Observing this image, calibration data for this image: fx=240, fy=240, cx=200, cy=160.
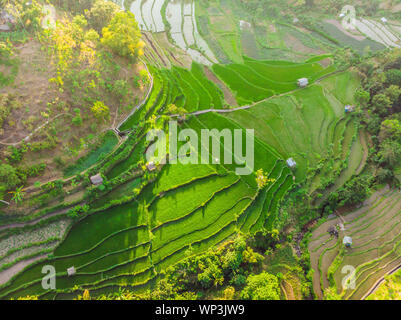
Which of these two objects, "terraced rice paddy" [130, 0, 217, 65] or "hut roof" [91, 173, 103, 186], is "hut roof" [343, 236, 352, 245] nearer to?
"hut roof" [91, 173, 103, 186]

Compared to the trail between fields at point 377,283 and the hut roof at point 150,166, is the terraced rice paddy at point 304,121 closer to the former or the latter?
the trail between fields at point 377,283

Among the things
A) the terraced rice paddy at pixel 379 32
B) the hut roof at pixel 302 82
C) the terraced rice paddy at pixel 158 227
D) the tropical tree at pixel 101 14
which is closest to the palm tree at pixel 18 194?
the terraced rice paddy at pixel 158 227

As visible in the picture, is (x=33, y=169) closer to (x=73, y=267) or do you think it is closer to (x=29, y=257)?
(x=29, y=257)

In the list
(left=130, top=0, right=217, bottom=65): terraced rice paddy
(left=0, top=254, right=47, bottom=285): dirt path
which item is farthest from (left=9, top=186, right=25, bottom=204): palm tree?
(left=130, top=0, right=217, bottom=65): terraced rice paddy

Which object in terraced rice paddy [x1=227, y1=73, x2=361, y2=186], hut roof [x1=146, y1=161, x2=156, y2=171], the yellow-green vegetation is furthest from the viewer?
terraced rice paddy [x1=227, y1=73, x2=361, y2=186]

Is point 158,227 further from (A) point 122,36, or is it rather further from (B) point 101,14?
(B) point 101,14

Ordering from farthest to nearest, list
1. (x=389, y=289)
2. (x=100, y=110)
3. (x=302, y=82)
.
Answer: (x=302, y=82) < (x=100, y=110) < (x=389, y=289)

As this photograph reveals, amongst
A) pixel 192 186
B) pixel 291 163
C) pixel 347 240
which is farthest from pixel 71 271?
pixel 347 240
